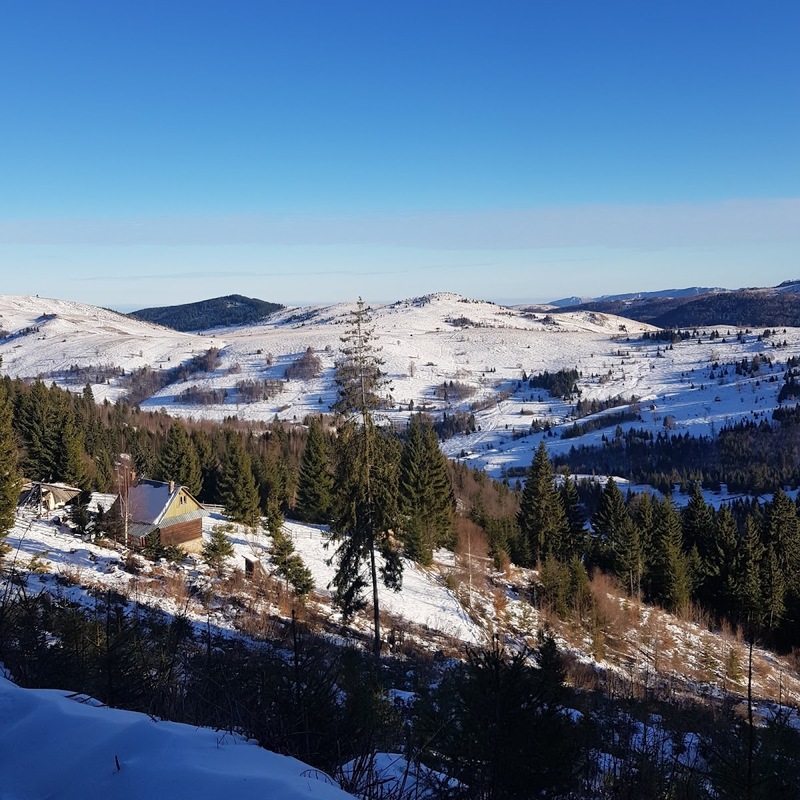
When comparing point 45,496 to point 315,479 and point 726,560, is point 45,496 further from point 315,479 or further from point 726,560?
point 726,560

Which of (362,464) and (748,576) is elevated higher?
(362,464)

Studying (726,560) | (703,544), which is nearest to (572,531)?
(703,544)

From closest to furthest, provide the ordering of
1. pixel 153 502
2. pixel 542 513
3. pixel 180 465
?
pixel 153 502
pixel 542 513
pixel 180 465

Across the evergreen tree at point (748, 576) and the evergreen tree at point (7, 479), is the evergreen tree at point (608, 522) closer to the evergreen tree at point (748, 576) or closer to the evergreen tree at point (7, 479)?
the evergreen tree at point (748, 576)

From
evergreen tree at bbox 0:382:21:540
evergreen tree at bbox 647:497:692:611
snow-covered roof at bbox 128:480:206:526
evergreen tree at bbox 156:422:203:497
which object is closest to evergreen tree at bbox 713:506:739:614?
evergreen tree at bbox 647:497:692:611

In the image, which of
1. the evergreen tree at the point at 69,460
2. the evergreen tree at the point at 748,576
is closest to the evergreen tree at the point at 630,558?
the evergreen tree at the point at 748,576

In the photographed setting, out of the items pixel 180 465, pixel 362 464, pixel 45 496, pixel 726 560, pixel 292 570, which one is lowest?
pixel 726 560

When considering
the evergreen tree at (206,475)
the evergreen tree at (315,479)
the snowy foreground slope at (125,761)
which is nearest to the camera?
the snowy foreground slope at (125,761)
